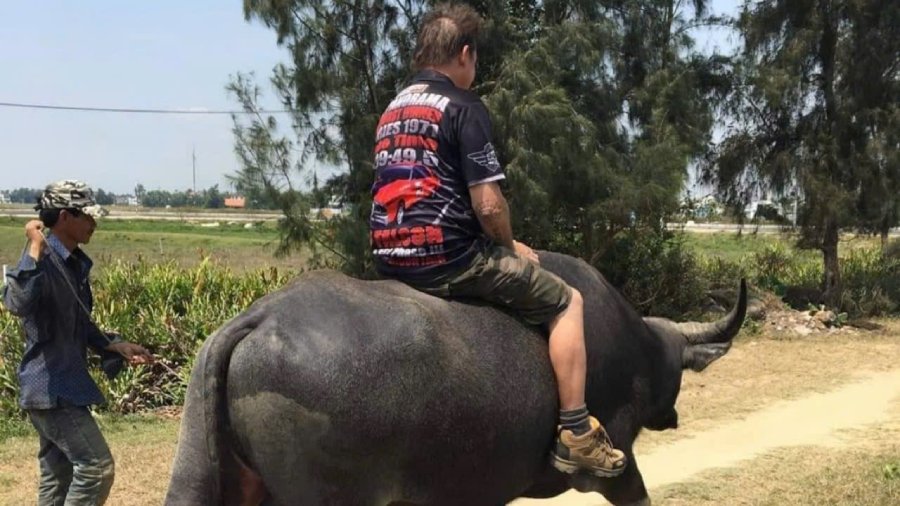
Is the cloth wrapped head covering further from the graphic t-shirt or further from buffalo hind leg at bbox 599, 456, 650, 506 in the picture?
buffalo hind leg at bbox 599, 456, 650, 506

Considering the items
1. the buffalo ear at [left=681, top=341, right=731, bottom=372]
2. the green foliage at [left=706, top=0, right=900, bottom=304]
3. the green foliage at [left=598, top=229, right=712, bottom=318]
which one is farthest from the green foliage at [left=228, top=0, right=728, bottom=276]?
the buffalo ear at [left=681, top=341, right=731, bottom=372]

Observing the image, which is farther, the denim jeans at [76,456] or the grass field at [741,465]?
the grass field at [741,465]

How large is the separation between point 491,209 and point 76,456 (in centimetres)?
237

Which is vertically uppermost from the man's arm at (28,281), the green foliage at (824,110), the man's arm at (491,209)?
the green foliage at (824,110)

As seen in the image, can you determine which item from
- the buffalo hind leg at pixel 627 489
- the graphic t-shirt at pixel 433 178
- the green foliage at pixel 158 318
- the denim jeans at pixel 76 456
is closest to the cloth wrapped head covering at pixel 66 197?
the denim jeans at pixel 76 456

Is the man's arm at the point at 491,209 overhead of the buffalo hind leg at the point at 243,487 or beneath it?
overhead

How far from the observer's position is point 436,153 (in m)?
3.30

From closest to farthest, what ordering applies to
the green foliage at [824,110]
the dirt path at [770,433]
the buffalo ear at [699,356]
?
the buffalo ear at [699,356], the dirt path at [770,433], the green foliage at [824,110]

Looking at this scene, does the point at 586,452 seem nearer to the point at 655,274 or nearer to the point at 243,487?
the point at 243,487

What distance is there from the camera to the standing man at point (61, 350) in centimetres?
416

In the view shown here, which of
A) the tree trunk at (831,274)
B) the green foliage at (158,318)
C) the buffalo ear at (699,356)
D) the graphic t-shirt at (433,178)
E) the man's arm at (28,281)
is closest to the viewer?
the graphic t-shirt at (433,178)

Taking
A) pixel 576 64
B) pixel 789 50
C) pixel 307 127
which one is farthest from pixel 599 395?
pixel 789 50

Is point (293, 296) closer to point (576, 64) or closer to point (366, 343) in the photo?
point (366, 343)

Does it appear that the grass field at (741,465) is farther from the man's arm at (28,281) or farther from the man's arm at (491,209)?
the man's arm at (491,209)
